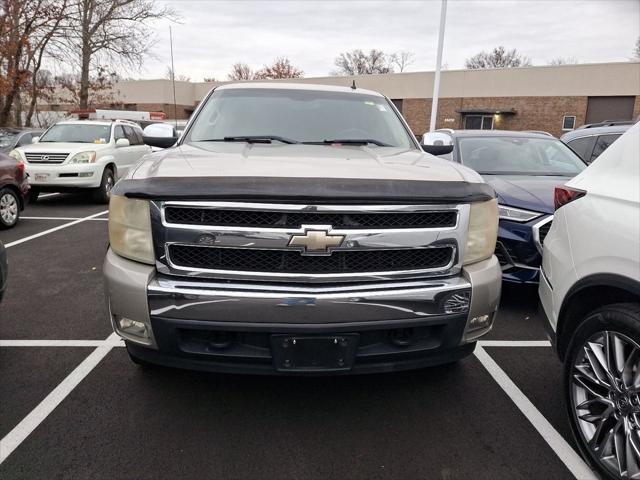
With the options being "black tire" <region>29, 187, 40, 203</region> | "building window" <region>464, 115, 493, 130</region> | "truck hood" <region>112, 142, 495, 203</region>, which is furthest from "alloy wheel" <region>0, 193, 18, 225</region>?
"building window" <region>464, 115, 493, 130</region>

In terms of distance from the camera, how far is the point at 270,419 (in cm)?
268

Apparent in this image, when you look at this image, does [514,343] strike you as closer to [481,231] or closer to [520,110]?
[481,231]

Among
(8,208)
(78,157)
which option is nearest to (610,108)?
(78,157)

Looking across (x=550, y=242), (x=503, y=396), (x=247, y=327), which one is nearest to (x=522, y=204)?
(x=550, y=242)

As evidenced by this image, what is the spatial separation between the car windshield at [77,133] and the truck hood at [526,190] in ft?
29.8

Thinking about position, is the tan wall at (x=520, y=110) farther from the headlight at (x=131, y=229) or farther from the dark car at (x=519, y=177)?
the headlight at (x=131, y=229)

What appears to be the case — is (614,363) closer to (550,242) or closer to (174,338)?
(550,242)

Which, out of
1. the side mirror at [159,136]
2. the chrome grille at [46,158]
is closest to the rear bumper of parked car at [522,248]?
the side mirror at [159,136]

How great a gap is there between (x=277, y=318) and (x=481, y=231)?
1138mm

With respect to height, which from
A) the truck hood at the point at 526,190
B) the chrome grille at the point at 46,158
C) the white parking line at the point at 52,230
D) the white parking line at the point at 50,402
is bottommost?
the white parking line at the point at 52,230

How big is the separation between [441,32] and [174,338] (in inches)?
679

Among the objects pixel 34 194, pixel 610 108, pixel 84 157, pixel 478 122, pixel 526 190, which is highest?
pixel 610 108

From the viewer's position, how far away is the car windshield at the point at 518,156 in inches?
225

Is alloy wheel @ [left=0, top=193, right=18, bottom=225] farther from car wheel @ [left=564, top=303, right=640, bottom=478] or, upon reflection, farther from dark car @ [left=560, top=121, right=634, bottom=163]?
dark car @ [left=560, top=121, right=634, bottom=163]
